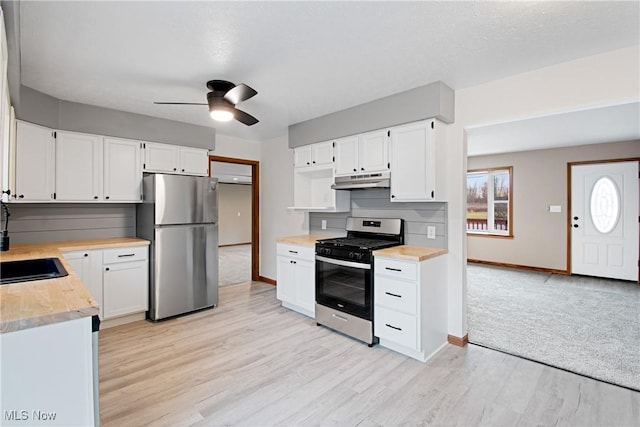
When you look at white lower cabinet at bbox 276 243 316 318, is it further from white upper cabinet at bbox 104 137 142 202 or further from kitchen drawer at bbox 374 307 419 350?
white upper cabinet at bbox 104 137 142 202

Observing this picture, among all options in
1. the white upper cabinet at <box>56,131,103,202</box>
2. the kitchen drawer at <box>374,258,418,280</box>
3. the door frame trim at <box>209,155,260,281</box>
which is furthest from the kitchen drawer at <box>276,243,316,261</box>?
the white upper cabinet at <box>56,131,103,202</box>

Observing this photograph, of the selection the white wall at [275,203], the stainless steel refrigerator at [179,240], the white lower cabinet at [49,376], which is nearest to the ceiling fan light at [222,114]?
the stainless steel refrigerator at [179,240]

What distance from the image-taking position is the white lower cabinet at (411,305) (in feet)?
8.86

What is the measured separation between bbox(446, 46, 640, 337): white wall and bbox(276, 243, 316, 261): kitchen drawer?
4.91ft

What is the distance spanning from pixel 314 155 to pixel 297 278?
1.58m

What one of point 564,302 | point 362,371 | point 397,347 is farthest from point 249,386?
point 564,302

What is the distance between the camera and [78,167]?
136 inches

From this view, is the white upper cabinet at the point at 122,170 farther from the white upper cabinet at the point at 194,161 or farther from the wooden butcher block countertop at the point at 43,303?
the wooden butcher block countertop at the point at 43,303

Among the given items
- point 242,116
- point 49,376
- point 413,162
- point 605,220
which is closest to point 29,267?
point 49,376

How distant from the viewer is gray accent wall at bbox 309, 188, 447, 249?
315 centimetres

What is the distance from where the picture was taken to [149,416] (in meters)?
2.01

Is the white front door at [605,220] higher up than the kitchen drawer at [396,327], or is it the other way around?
the white front door at [605,220]

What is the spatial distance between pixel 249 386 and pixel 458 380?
63.2 inches
